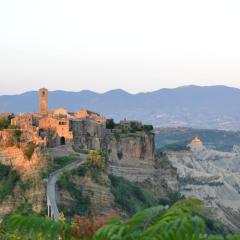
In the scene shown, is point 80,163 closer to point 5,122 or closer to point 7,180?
point 7,180

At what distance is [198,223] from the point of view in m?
7.61

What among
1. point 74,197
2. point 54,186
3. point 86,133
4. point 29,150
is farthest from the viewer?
point 86,133

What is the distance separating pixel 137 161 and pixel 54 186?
51.6ft

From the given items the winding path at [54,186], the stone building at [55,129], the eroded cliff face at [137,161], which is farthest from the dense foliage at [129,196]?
the stone building at [55,129]

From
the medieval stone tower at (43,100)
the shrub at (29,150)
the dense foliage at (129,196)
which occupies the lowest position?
the dense foliage at (129,196)

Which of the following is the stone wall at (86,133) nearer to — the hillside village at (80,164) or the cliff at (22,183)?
the hillside village at (80,164)

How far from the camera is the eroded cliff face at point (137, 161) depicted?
4781 cm

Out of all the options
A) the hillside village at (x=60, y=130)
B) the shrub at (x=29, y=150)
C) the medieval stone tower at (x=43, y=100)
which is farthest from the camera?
the medieval stone tower at (x=43, y=100)

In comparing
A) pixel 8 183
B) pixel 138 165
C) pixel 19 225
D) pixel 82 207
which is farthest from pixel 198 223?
pixel 138 165

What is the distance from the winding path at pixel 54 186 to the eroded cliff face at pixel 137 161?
6475 millimetres

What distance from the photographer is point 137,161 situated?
4969 centimetres

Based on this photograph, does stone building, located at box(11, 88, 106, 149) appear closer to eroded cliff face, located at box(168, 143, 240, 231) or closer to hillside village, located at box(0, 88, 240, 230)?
hillside village, located at box(0, 88, 240, 230)

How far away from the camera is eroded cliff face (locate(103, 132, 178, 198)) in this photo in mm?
47812

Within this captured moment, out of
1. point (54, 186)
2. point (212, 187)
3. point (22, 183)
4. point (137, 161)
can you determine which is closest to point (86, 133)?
point (137, 161)
